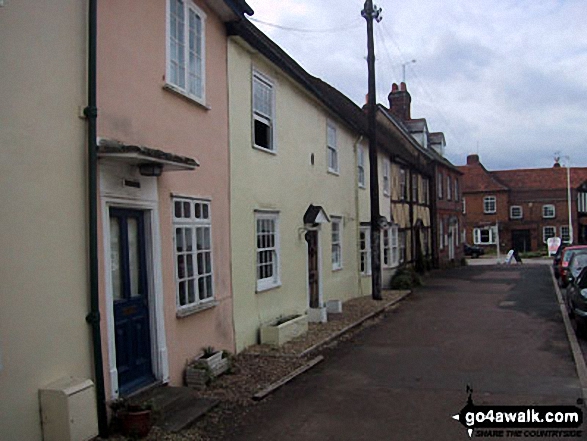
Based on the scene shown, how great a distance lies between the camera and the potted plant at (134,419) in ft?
19.0

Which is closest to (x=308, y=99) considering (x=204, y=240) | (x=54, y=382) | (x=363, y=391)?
(x=204, y=240)

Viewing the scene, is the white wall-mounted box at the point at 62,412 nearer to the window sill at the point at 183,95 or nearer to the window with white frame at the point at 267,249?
the window sill at the point at 183,95

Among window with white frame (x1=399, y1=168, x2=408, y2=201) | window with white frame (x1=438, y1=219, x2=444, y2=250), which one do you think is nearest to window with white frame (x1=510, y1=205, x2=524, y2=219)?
window with white frame (x1=438, y1=219, x2=444, y2=250)

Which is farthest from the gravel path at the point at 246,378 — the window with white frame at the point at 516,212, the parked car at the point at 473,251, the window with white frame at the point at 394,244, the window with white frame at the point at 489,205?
the window with white frame at the point at 516,212

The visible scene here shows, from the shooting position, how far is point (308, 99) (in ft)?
46.1

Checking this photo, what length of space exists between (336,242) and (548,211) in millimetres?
49817

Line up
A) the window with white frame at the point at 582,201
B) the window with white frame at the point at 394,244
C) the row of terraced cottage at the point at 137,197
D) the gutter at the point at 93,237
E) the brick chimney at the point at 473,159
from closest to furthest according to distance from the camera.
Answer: the row of terraced cottage at the point at 137,197 < the gutter at the point at 93,237 < the window with white frame at the point at 394,244 < the window with white frame at the point at 582,201 < the brick chimney at the point at 473,159

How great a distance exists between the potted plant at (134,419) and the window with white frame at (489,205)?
58.8 metres

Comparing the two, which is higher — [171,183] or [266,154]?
[266,154]

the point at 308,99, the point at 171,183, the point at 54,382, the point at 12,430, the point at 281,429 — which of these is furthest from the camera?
the point at 308,99

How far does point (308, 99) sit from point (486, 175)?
5203cm

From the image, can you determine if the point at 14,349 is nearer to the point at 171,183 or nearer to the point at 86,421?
the point at 86,421

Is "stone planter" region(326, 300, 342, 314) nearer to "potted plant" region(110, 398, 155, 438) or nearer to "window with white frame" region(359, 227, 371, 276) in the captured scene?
"window with white frame" region(359, 227, 371, 276)

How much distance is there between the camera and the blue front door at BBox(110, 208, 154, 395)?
6680 mm
